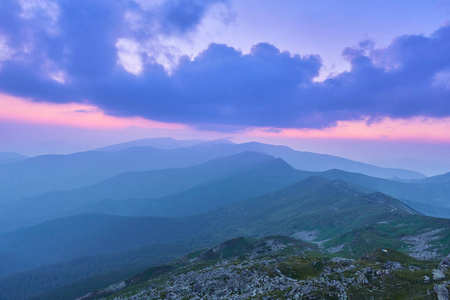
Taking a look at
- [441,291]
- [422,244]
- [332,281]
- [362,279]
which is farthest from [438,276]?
[422,244]

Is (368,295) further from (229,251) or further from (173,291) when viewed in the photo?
(229,251)

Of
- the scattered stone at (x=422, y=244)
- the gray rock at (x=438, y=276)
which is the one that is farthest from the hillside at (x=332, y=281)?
the scattered stone at (x=422, y=244)

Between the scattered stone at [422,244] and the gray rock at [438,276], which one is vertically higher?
the gray rock at [438,276]

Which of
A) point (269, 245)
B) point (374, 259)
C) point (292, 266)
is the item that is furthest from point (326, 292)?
point (269, 245)

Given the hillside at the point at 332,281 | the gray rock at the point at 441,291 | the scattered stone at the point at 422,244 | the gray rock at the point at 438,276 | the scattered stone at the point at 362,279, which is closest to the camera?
the gray rock at the point at 441,291

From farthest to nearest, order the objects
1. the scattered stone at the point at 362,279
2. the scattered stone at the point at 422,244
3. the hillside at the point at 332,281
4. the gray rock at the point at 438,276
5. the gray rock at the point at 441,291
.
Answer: the scattered stone at the point at 422,244, the scattered stone at the point at 362,279, the hillside at the point at 332,281, the gray rock at the point at 438,276, the gray rock at the point at 441,291

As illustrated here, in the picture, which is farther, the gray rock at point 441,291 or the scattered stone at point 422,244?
the scattered stone at point 422,244

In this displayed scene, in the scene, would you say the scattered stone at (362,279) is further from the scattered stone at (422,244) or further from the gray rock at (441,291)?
the scattered stone at (422,244)

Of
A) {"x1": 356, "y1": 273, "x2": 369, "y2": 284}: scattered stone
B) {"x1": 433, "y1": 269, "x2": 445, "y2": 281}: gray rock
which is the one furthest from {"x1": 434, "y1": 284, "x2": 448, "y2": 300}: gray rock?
{"x1": 356, "y1": 273, "x2": 369, "y2": 284}: scattered stone

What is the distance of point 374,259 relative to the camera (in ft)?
236

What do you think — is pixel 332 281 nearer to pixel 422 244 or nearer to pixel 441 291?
pixel 441 291

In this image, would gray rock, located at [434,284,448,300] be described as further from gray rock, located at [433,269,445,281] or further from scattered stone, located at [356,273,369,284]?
scattered stone, located at [356,273,369,284]

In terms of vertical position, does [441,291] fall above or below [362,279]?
above

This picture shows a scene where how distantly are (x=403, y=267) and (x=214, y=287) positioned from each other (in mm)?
42532
